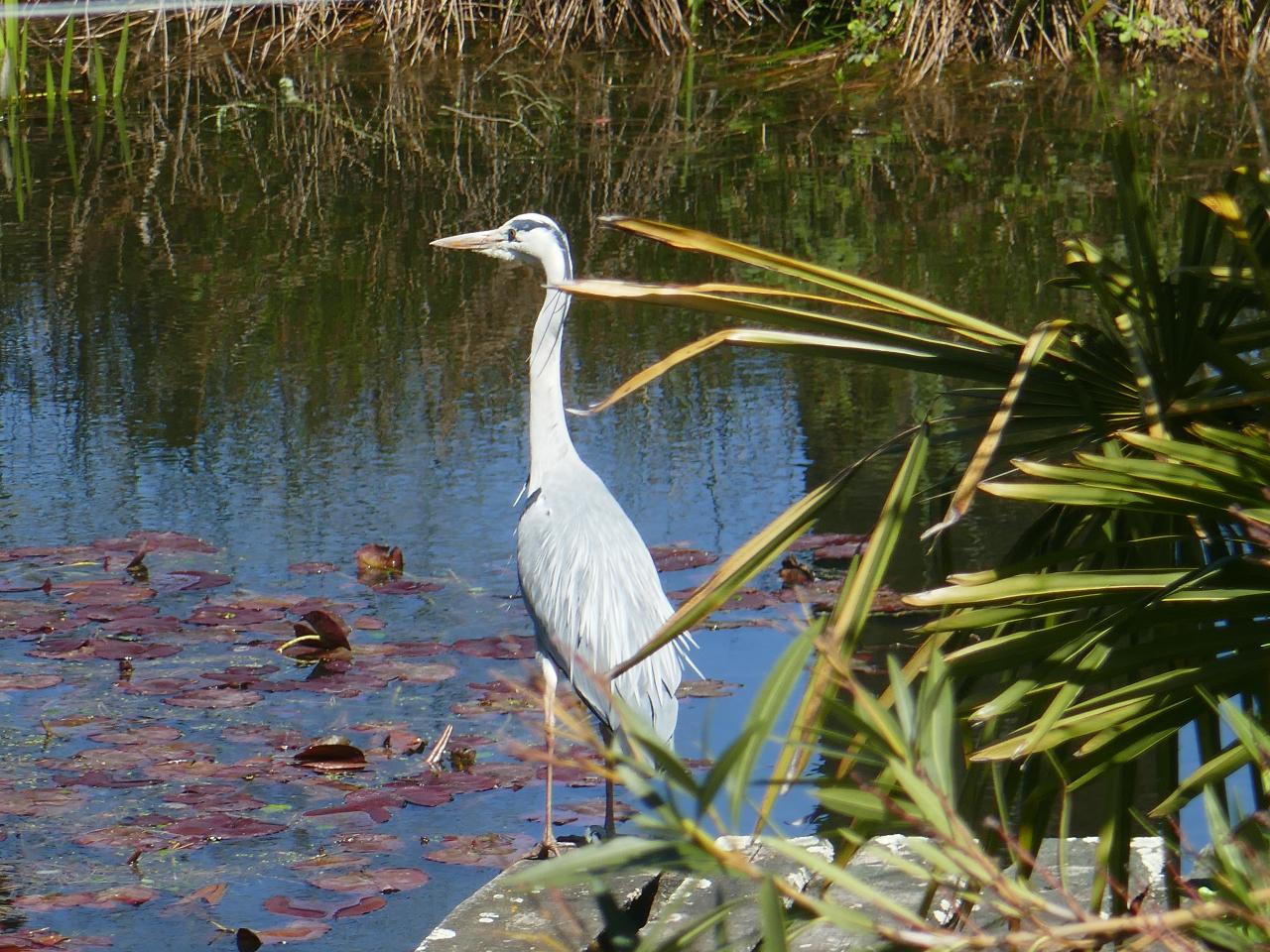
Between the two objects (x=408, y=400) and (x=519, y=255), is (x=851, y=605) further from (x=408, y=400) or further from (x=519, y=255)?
(x=408, y=400)

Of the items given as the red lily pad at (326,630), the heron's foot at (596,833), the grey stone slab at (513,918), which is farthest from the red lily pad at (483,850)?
the red lily pad at (326,630)

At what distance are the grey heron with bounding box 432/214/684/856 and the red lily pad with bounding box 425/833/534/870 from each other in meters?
0.17

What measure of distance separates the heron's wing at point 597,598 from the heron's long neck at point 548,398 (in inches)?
6.3

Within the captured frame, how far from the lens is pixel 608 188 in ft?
30.5

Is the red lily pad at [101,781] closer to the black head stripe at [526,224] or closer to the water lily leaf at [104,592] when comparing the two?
the water lily leaf at [104,592]

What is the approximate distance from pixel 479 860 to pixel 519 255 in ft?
5.97

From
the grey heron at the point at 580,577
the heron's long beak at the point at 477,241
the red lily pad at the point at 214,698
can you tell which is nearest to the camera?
the grey heron at the point at 580,577

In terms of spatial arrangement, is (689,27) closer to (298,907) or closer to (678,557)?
(678,557)

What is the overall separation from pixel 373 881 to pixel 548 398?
4.51 ft

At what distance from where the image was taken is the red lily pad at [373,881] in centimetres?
347

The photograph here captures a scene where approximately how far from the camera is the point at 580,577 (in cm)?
406

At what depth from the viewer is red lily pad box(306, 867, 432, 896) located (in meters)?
3.47

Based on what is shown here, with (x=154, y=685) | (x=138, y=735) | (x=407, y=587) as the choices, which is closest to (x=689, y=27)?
(x=407, y=587)

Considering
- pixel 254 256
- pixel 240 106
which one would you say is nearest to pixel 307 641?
pixel 254 256
